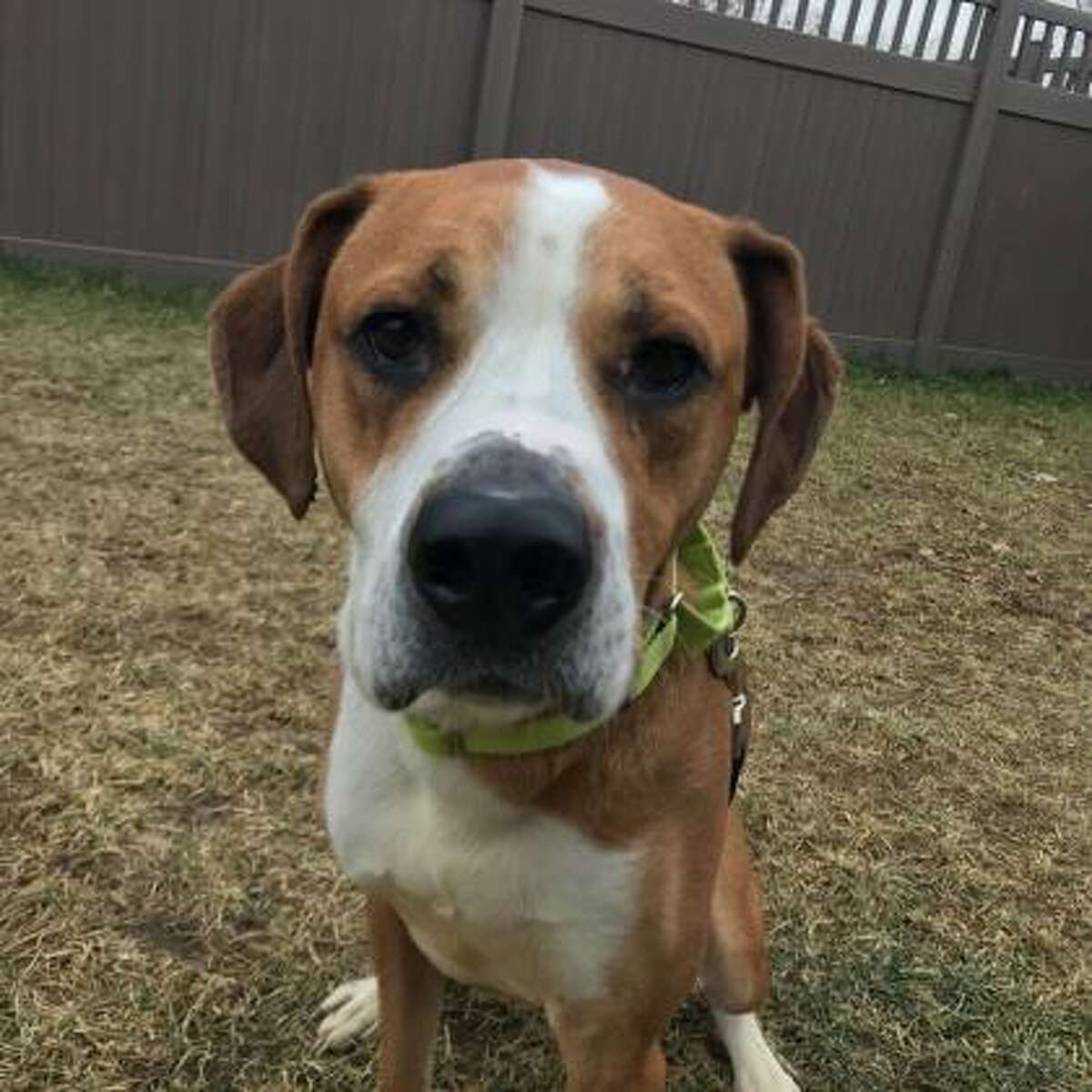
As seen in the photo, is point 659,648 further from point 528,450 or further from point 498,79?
point 498,79

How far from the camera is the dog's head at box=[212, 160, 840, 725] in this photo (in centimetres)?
158

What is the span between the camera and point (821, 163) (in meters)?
9.97

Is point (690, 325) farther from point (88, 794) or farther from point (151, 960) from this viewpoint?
point (88, 794)

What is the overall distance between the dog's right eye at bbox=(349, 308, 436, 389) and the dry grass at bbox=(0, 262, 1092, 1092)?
1.43 m

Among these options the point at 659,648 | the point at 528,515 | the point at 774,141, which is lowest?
the point at 659,648

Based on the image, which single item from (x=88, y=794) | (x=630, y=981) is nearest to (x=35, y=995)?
(x=88, y=794)

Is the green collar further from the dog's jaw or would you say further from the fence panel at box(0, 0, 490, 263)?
the fence panel at box(0, 0, 490, 263)

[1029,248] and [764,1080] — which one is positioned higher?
[1029,248]

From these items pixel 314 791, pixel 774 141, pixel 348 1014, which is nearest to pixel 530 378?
pixel 348 1014

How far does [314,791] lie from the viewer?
3.39m

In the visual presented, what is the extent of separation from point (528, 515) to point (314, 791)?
2.07m

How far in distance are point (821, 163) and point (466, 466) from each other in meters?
9.06

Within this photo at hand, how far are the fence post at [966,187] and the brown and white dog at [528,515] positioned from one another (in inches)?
341

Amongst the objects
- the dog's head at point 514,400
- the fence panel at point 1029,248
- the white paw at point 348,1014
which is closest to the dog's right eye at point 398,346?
the dog's head at point 514,400
